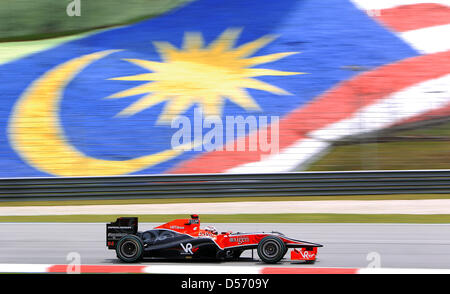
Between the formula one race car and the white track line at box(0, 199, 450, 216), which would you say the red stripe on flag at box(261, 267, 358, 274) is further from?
the white track line at box(0, 199, 450, 216)

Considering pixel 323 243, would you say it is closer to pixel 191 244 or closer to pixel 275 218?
pixel 191 244

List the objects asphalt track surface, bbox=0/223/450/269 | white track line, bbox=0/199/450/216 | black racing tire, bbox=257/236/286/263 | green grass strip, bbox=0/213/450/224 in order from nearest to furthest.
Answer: black racing tire, bbox=257/236/286/263
asphalt track surface, bbox=0/223/450/269
green grass strip, bbox=0/213/450/224
white track line, bbox=0/199/450/216

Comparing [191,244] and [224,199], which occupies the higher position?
[224,199]

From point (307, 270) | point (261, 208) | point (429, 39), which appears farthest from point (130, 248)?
point (429, 39)

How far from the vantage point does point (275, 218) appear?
988 centimetres

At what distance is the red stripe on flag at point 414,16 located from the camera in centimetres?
1817

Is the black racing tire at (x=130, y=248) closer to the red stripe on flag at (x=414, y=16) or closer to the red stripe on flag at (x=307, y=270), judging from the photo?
the red stripe on flag at (x=307, y=270)

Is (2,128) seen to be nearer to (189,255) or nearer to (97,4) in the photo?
(97,4)

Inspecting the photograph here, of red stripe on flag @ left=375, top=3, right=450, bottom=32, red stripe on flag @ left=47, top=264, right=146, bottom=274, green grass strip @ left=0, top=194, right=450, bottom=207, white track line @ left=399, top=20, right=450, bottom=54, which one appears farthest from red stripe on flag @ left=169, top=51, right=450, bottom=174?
red stripe on flag @ left=47, top=264, right=146, bottom=274

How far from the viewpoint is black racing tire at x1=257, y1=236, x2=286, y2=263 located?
5.47 metres

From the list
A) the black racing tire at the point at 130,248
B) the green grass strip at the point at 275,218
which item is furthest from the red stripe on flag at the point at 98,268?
the green grass strip at the point at 275,218

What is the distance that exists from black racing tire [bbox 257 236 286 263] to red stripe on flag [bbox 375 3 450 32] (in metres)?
14.2

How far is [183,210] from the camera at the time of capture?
11.2 metres

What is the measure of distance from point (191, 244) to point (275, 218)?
4.37 m
